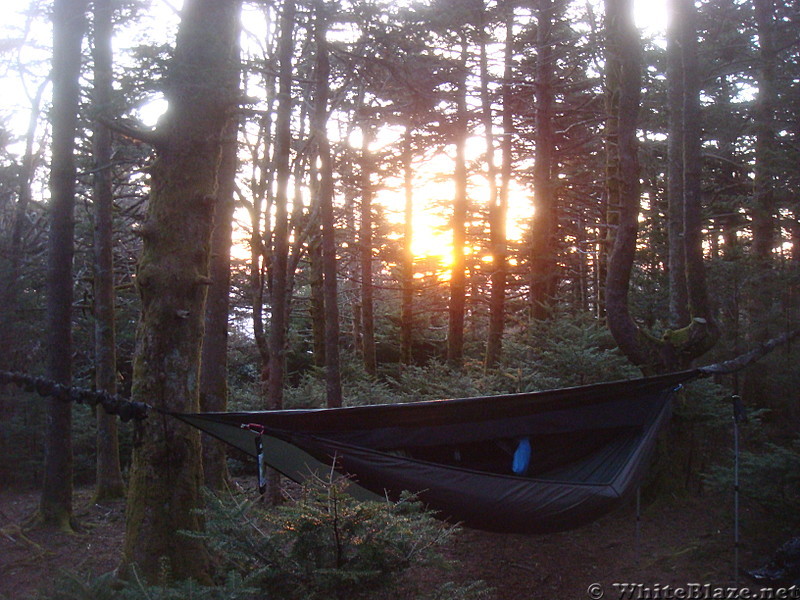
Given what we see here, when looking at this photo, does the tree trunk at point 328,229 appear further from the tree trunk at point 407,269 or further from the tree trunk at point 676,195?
the tree trunk at point 407,269

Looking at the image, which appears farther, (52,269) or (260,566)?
(52,269)

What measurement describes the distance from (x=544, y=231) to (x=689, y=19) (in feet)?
12.8

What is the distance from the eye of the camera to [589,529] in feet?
19.2

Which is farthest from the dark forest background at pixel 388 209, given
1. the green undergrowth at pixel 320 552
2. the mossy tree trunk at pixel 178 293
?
the green undergrowth at pixel 320 552

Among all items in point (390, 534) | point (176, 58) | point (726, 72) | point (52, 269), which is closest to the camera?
point (390, 534)

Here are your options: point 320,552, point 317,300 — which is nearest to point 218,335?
point 320,552

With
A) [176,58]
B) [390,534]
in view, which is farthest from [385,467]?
[176,58]

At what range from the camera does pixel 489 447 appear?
14.4ft

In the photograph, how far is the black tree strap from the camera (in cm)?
353

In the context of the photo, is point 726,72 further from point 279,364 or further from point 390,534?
point 390,534

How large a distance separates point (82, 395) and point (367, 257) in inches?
449

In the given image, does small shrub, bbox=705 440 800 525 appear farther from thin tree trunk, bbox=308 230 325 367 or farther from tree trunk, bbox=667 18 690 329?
thin tree trunk, bbox=308 230 325 367

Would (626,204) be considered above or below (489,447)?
above

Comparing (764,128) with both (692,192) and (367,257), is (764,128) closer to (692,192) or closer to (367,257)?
(692,192)
